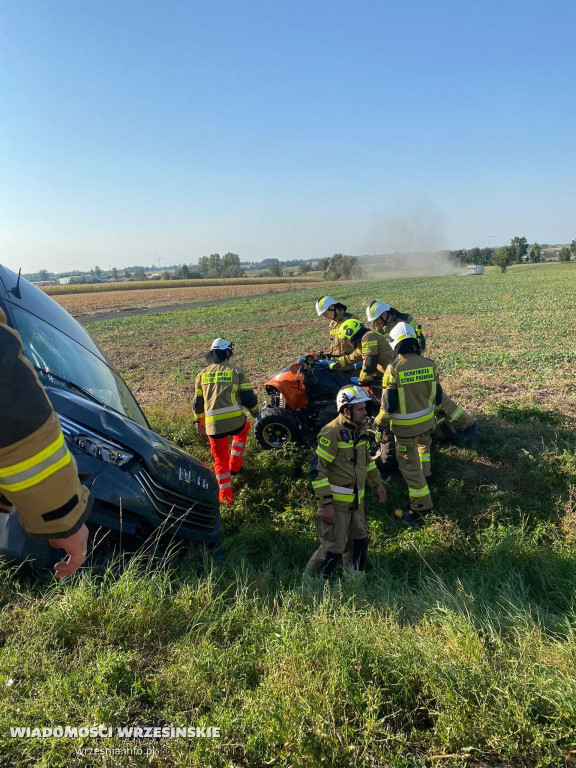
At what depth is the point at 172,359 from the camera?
581 inches

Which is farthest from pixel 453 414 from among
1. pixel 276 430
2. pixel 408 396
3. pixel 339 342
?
pixel 276 430

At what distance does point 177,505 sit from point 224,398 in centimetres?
237

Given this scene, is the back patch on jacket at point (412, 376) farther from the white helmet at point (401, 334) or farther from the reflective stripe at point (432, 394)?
the white helmet at point (401, 334)

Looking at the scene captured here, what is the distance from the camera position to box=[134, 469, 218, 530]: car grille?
9.31 ft

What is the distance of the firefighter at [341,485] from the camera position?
3932 millimetres

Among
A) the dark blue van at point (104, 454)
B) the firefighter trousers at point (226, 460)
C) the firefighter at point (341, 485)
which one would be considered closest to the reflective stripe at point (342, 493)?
the firefighter at point (341, 485)

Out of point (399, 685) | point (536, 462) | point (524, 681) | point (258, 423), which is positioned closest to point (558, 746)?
point (524, 681)

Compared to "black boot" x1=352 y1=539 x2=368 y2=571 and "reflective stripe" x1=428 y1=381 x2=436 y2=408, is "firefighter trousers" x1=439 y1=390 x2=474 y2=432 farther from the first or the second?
"black boot" x1=352 y1=539 x2=368 y2=571

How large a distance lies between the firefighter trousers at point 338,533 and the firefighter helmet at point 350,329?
299 centimetres

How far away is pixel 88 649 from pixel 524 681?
1.84m

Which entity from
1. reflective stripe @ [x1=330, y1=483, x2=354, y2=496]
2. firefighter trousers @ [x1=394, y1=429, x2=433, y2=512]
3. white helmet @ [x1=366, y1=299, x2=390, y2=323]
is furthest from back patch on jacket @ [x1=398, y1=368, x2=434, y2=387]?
white helmet @ [x1=366, y1=299, x2=390, y2=323]

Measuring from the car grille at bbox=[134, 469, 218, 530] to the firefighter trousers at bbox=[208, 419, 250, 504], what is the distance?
1400mm

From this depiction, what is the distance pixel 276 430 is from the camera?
6262mm

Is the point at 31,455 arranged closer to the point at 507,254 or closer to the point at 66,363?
the point at 66,363
